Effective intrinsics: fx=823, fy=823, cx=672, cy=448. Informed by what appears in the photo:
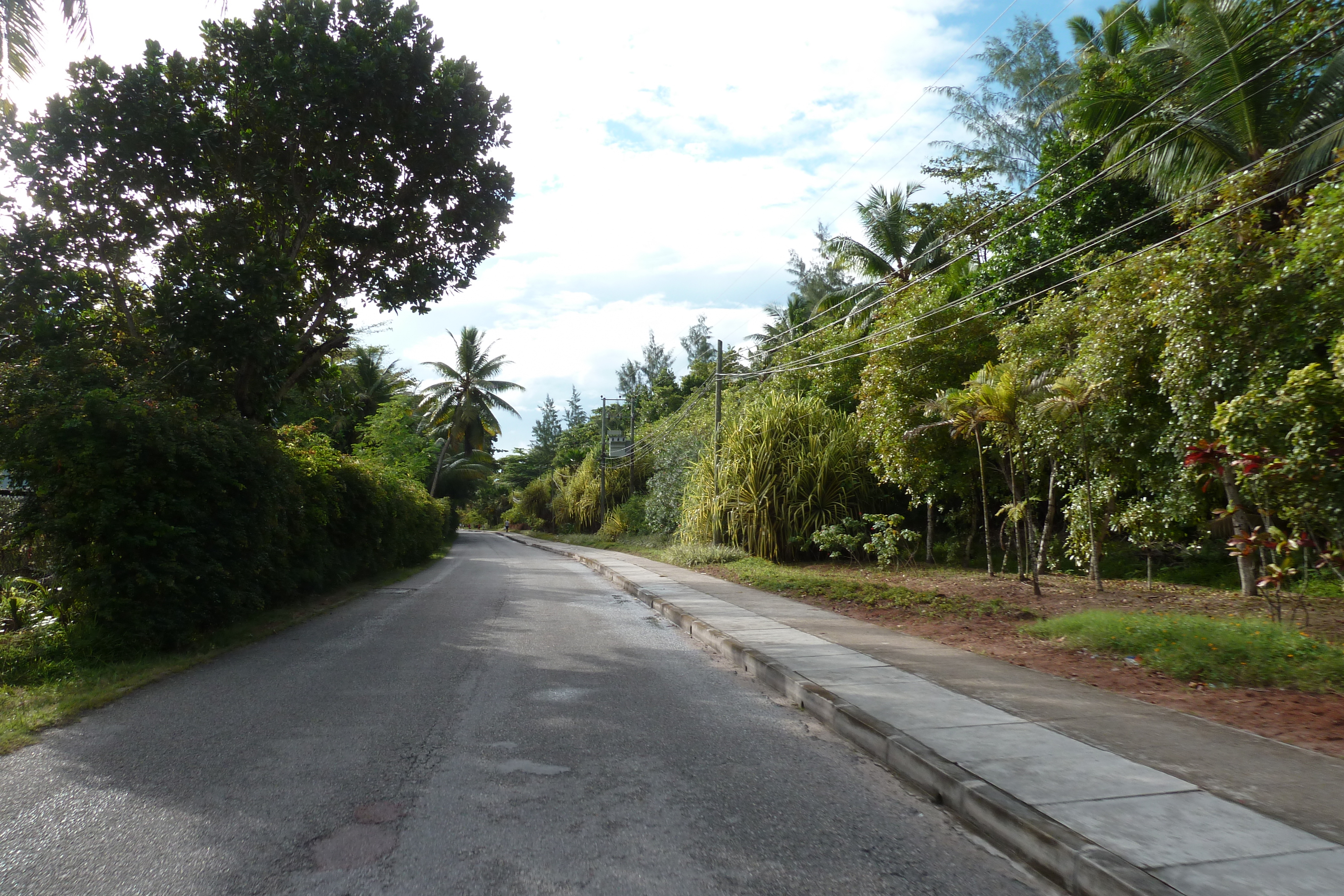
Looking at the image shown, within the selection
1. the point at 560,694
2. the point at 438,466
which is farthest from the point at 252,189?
the point at 438,466

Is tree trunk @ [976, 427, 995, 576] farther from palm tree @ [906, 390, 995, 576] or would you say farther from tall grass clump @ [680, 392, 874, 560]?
tall grass clump @ [680, 392, 874, 560]

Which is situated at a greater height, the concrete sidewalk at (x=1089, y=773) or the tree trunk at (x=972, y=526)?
the tree trunk at (x=972, y=526)

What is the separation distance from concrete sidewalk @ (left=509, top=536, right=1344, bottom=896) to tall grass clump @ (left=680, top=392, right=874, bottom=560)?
11158mm

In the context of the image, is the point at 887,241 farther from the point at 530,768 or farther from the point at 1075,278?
the point at 530,768

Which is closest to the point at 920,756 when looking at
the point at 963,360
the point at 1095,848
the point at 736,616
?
the point at 1095,848

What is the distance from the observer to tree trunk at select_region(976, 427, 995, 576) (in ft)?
45.8

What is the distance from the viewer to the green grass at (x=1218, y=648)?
635cm

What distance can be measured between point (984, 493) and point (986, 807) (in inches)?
411

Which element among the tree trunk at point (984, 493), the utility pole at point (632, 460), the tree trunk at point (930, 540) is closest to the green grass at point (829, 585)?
the tree trunk at point (930, 540)

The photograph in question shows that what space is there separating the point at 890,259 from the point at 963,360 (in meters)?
11.6

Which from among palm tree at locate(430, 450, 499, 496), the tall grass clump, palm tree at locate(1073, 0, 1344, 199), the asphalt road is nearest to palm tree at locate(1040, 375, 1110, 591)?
palm tree at locate(1073, 0, 1344, 199)

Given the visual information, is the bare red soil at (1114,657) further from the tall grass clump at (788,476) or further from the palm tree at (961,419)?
the tall grass clump at (788,476)

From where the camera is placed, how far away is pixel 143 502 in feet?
26.9

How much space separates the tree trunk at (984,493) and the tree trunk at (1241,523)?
11.6 feet
